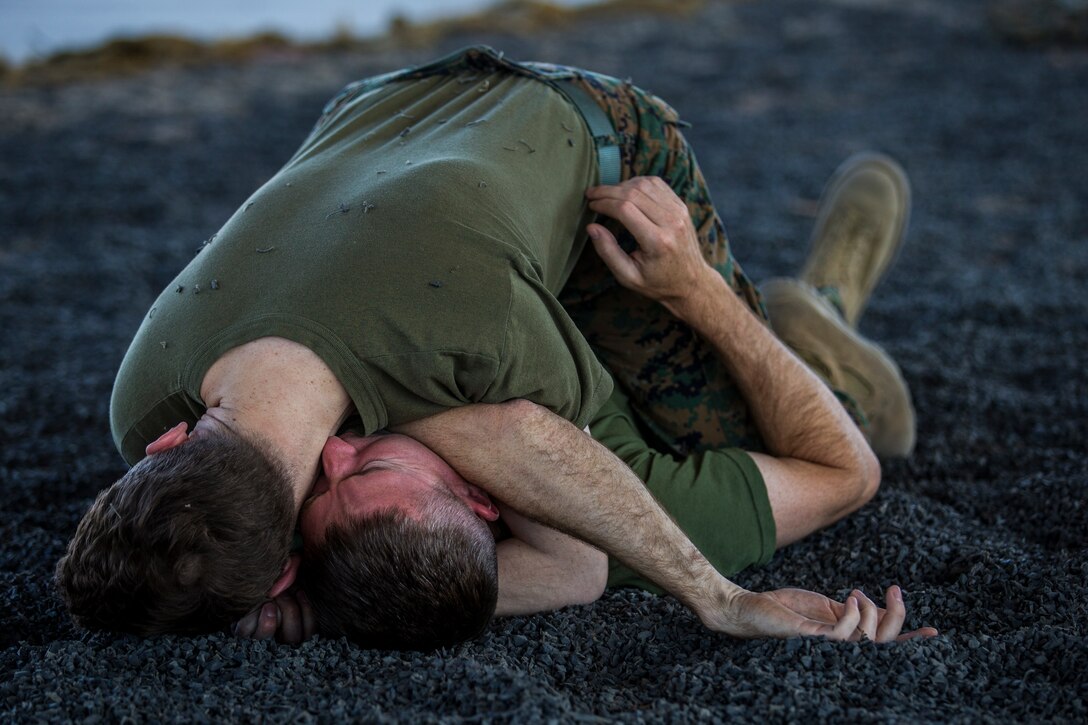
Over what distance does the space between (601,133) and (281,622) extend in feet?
4.26

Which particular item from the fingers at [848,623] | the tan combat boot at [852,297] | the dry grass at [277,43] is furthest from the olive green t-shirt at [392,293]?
the dry grass at [277,43]

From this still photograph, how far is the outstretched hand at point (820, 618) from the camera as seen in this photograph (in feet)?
6.43

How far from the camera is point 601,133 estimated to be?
2.40m

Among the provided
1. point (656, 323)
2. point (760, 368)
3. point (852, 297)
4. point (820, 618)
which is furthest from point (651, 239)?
point (852, 297)

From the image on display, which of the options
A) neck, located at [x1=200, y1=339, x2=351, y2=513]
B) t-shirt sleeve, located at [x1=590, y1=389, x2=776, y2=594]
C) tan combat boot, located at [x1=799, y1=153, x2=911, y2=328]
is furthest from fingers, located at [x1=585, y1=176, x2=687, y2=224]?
tan combat boot, located at [x1=799, y1=153, x2=911, y2=328]

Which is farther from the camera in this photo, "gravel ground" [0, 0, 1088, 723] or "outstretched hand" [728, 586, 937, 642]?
"outstretched hand" [728, 586, 937, 642]

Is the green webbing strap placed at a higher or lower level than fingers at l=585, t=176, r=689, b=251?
higher

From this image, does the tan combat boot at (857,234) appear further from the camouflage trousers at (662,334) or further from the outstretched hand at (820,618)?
the outstretched hand at (820,618)

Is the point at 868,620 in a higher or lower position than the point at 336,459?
lower

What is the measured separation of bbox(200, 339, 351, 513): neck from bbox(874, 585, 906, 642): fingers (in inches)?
44.3

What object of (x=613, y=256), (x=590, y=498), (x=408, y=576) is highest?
(x=613, y=256)

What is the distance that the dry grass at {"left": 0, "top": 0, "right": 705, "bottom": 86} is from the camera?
8.64 metres

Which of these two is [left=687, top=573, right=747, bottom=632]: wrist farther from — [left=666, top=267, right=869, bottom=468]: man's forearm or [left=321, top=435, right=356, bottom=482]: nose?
[left=321, top=435, right=356, bottom=482]: nose

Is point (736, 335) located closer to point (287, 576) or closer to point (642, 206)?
point (642, 206)
